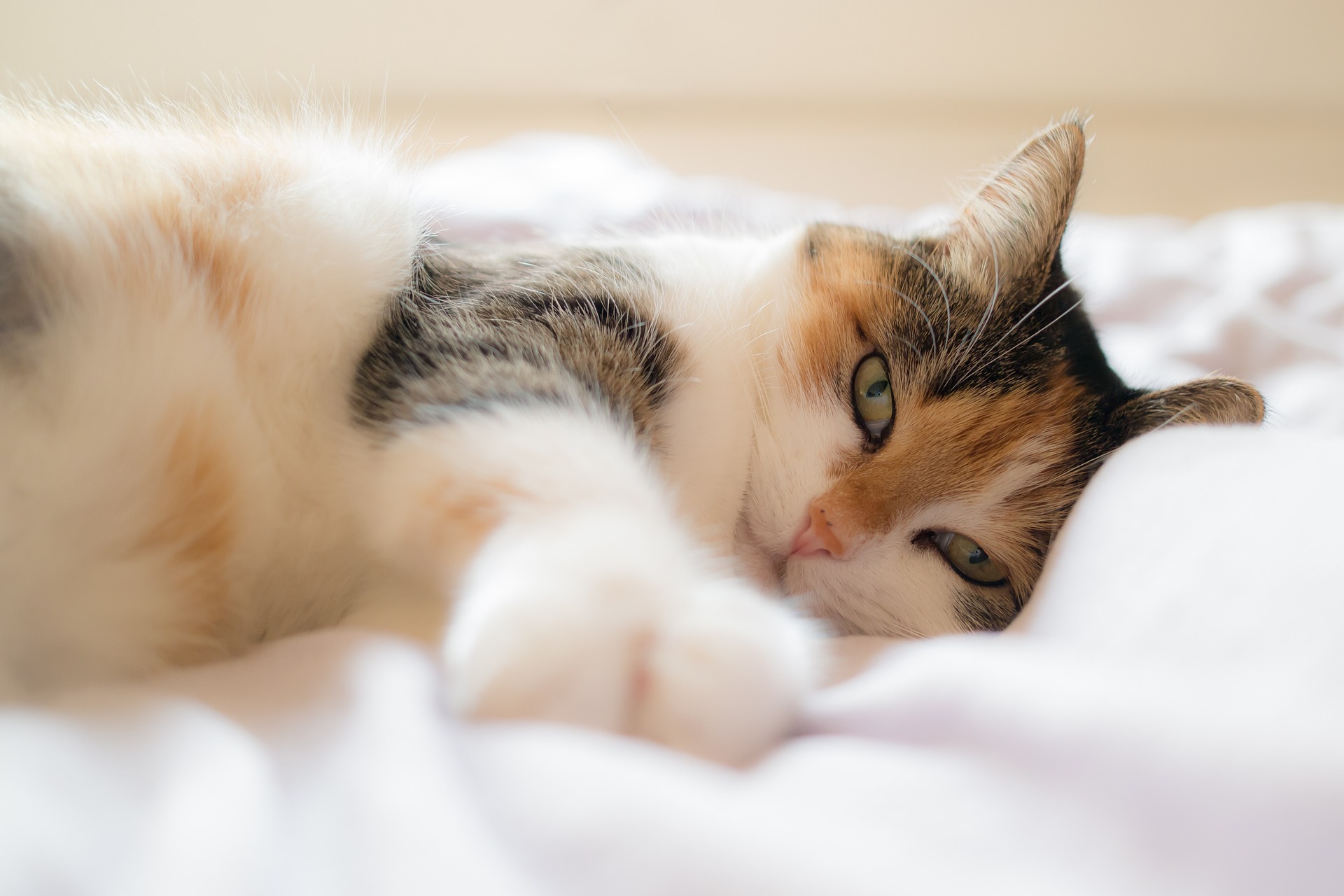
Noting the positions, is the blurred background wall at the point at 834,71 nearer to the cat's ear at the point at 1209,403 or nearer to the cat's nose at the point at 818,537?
the cat's ear at the point at 1209,403

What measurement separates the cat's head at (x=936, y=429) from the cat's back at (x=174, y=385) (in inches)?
16.9

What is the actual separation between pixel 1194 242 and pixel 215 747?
6.31 ft

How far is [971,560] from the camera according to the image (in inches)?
34.1

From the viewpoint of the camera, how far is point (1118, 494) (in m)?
0.67

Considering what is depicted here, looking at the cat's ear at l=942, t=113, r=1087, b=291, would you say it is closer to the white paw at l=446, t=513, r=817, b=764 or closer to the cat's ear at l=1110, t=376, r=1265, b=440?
the cat's ear at l=1110, t=376, r=1265, b=440

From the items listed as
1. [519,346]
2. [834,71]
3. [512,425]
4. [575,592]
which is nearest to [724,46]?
[834,71]

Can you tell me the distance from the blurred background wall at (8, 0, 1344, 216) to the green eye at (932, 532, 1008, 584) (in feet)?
5.80

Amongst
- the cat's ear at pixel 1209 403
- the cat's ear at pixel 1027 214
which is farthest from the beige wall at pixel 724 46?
the cat's ear at pixel 1209 403

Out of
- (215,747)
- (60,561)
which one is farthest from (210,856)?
(60,561)

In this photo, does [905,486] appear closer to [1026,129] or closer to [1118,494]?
[1118,494]

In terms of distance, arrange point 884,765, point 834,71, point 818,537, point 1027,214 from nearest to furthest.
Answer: point 884,765, point 818,537, point 1027,214, point 834,71

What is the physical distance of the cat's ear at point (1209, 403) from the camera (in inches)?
32.5

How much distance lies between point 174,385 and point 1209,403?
0.96 metres

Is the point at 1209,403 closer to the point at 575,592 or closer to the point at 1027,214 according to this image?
the point at 1027,214
